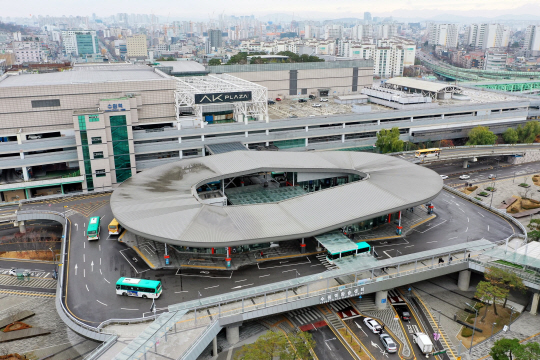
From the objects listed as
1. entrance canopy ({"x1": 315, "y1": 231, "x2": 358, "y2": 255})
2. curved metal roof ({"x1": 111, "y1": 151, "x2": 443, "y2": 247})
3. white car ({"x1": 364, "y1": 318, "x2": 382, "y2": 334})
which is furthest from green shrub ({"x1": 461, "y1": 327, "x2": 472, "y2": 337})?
curved metal roof ({"x1": 111, "y1": 151, "x2": 443, "y2": 247})


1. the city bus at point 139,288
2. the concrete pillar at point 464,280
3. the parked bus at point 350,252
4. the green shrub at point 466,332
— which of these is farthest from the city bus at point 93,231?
the concrete pillar at point 464,280

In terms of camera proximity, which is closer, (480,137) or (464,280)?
(464,280)

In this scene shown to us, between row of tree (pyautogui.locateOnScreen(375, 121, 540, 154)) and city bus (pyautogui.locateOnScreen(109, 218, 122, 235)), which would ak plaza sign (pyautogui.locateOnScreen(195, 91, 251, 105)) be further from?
city bus (pyautogui.locateOnScreen(109, 218, 122, 235))

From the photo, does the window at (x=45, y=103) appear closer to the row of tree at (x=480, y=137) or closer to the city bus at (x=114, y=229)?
the city bus at (x=114, y=229)

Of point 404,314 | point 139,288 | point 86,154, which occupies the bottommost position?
point 404,314

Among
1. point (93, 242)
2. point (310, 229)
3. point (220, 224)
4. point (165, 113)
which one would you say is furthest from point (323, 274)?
point (165, 113)

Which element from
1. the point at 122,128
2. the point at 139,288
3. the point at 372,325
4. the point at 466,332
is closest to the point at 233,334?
the point at 139,288

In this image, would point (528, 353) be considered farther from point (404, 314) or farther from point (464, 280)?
point (464, 280)
